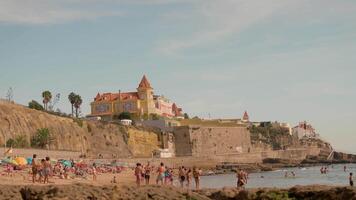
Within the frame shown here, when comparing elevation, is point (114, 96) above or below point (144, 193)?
above

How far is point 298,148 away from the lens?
136 meters

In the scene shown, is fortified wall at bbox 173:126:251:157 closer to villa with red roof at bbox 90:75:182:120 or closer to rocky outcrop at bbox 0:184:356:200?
villa with red roof at bbox 90:75:182:120

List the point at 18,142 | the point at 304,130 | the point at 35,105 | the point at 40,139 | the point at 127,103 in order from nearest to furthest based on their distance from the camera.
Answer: the point at 18,142 < the point at 40,139 < the point at 35,105 < the point at 127,103 < the point at 304,130

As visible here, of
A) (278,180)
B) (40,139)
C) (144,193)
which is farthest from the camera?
(40,139)

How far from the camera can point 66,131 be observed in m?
71.2

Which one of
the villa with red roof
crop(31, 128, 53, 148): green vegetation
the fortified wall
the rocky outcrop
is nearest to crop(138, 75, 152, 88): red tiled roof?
the villa with red roof

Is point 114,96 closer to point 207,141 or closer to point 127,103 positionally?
point 127,103

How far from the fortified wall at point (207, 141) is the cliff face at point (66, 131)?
50.7 ft

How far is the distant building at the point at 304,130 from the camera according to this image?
173 m

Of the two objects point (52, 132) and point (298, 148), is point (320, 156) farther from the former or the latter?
point (52, 132)

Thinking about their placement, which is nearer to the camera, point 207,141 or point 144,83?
point 207,141

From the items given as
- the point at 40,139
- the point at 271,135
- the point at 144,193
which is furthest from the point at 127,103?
the point at 144,193

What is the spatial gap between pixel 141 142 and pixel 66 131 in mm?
19899

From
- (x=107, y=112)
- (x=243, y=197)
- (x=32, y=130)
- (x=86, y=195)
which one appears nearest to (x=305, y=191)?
(x=243, y=197)
